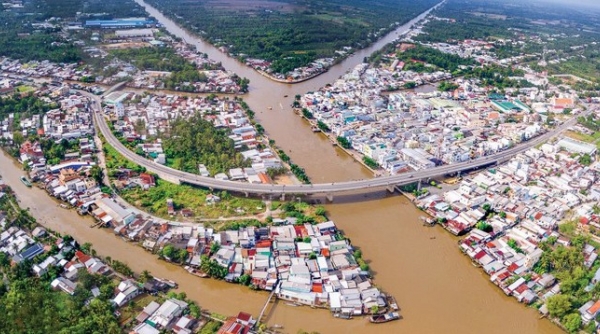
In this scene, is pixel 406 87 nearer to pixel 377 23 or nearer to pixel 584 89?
pixel 584 89

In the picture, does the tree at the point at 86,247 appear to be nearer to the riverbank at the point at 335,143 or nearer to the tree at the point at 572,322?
the riverbank at the point at 335,143

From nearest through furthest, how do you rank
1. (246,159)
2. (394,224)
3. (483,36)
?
(394,224) < (246,159) < (483,36)

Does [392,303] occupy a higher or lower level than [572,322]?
lower

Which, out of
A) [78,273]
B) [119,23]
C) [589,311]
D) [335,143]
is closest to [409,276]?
[589,311]

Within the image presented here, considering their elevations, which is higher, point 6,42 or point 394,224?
point 6,42

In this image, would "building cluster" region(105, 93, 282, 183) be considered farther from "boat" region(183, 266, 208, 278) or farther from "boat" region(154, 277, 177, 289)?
"boat" region(154, 277, 177, 289)

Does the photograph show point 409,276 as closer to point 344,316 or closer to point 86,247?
point 344,316

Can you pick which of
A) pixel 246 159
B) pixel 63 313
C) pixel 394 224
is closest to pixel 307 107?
pixel 246 159

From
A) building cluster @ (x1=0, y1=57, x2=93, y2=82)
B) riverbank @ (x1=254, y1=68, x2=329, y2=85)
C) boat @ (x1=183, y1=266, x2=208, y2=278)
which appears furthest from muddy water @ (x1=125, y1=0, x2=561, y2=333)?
building cluster @ (x1=0, y1=57, x2=93, y2=82)
